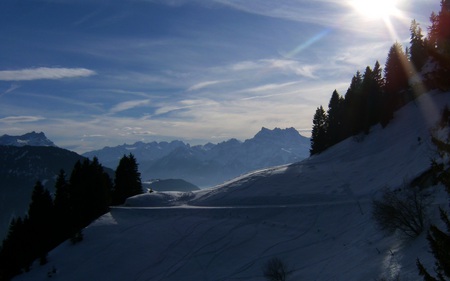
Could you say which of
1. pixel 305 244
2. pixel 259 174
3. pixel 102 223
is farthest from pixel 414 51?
pixel 102 223

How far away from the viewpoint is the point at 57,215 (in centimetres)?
5759

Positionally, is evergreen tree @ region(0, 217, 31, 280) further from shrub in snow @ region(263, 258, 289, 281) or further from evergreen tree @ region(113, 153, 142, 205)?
shrub in snow @ region(263, 258, 289, 281)

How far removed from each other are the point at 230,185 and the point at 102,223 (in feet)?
75.9

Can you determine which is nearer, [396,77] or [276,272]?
[276,272]

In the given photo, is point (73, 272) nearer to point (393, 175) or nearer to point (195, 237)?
point (195, 237)

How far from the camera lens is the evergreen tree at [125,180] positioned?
6906cm

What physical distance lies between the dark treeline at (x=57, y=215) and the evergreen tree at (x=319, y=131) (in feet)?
159

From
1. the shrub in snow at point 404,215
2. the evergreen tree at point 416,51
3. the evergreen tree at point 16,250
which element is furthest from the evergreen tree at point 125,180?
the evergreen tree at point 416,51

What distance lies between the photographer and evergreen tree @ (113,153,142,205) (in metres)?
69.1

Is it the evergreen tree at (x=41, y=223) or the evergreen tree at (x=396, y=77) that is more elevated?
the evergreen tree at (x=396, y=77)

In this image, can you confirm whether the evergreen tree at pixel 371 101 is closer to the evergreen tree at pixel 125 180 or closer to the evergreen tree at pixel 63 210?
the evergreen tree at pixel 125 180

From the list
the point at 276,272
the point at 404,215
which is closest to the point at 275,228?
the point at 276,272

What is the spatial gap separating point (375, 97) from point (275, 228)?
129ft

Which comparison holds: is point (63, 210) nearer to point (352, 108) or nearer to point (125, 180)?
point (125, 180)
